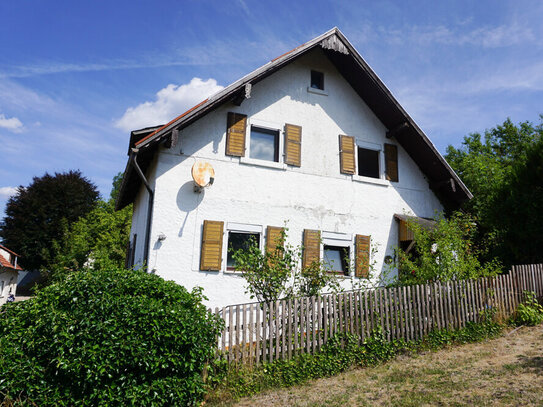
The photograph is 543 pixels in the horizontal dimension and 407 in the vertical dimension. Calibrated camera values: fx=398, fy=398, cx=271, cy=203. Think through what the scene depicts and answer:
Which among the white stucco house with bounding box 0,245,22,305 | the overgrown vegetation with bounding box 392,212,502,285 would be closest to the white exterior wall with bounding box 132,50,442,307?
the overgrown vegetation with bounding box 392,212,502,285

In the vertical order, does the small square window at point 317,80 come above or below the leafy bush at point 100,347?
above

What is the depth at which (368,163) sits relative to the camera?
12.7 meters

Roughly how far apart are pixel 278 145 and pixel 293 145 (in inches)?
16.2

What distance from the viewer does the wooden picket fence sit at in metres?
6.63

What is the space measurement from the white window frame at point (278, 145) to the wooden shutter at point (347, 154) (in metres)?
1.81

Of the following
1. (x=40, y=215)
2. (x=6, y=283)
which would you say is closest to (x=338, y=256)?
(x=6, y=283)

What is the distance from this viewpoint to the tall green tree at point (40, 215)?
109 feet

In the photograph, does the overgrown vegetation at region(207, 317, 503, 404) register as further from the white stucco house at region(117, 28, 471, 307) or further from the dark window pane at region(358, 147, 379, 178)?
the dark window pane at region(358, 147, 379, 178)

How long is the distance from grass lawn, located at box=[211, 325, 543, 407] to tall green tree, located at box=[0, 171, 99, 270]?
31.5 metres

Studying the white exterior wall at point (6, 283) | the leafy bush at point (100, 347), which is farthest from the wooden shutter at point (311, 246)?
the white exterior wall at point (6, 283)

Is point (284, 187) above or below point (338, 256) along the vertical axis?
above

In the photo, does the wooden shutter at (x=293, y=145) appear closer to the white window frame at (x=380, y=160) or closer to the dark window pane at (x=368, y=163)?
the white window frame at (x=380, y=160)

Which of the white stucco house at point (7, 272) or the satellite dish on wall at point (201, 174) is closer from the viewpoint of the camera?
Result: the satellite dish on wall at point (201, 174)

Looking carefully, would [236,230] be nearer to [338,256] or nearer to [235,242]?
[235,242]
